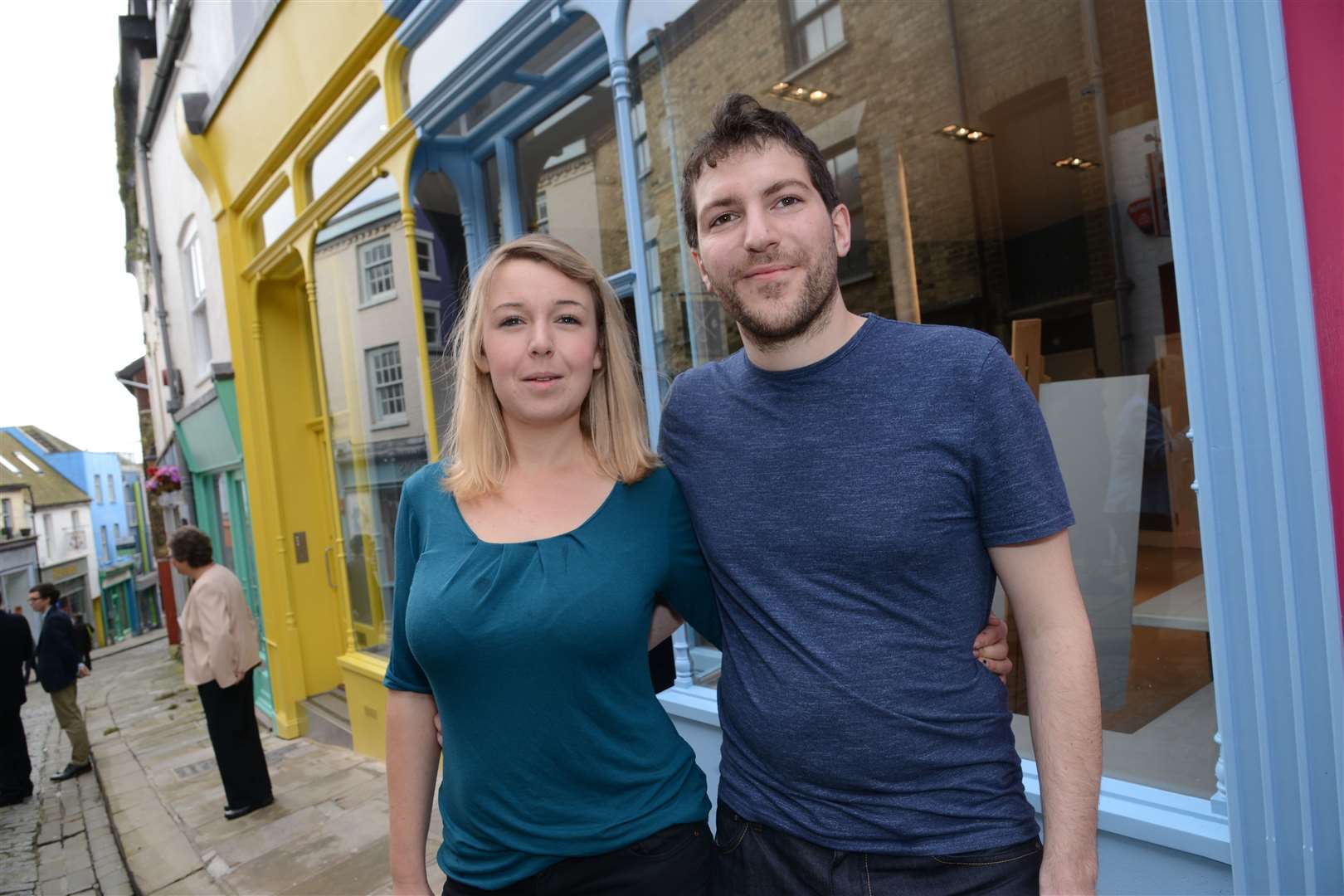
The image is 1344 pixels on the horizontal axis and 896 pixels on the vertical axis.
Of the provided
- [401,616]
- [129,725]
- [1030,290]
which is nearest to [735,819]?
[401,616]

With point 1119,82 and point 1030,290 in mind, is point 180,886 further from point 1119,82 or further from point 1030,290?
point 1119,82

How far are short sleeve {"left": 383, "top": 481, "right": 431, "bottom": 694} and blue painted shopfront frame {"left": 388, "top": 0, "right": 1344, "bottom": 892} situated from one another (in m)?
1.71

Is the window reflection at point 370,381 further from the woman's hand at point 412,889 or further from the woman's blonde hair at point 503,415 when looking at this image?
the woman's hand at point 412,889

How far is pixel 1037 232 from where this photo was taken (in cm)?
311

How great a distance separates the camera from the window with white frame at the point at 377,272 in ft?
19.7

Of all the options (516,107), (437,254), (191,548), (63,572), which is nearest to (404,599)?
(516,107)

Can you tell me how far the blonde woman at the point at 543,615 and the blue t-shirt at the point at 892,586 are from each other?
151 millimetres

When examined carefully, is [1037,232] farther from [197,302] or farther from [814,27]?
[197,302]

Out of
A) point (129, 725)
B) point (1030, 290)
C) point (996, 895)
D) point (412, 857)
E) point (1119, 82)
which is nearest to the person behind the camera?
point (996, 895)

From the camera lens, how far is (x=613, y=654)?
1.56 metres

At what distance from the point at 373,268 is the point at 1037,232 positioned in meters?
4.70

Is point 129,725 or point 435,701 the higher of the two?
point 435,701

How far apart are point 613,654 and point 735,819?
38 centimetres

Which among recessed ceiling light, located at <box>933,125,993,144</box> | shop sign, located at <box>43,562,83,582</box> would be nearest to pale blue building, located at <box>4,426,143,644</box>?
shop sign, located at <box>43,562,83,582</box>
